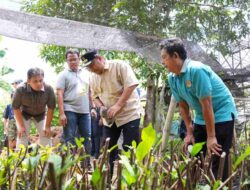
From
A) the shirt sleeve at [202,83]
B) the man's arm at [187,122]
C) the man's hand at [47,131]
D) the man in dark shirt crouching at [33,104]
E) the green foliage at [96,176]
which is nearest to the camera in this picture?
the green foliage at [96,176]

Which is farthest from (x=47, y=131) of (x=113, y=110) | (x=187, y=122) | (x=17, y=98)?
(x=187, y=122)

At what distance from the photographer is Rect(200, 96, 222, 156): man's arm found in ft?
7.45

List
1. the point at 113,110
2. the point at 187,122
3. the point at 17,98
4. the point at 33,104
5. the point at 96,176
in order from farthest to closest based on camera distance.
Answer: the point at 33,104 < the point at 17,98 < the point at 113,110 < the point at 187,122 < the point at 96,176

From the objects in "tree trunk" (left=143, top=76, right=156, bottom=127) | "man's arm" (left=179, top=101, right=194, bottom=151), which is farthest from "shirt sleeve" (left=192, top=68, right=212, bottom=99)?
"tree trunk" (left=143, top=76, right=156, bottom=127)

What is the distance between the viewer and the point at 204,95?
2254mm

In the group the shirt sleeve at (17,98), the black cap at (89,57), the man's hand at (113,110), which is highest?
the black cap at (89,57)

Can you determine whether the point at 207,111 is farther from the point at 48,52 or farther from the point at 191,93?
the point at 48,52

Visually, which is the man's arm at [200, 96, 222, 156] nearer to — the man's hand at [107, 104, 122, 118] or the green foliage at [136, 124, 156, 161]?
the man's hand at [107, 104, 122, 118]

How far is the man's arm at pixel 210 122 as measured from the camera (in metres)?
2.27

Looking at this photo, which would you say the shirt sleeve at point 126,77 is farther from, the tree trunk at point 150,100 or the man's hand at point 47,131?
the tree trunk at point 150,100

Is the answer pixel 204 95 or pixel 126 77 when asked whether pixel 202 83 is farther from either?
pixel 126 77

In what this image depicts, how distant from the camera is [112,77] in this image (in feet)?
10.2

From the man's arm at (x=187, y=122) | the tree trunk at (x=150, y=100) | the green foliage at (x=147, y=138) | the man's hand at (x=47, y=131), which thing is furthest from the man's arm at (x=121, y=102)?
the tree trunk at (x=150, y=100)

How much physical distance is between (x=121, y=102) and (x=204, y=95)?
0.88 meters
